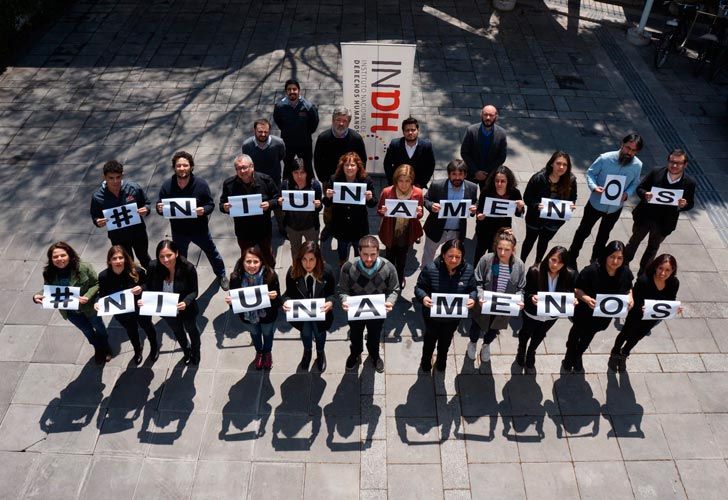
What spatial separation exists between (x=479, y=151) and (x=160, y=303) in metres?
4.61

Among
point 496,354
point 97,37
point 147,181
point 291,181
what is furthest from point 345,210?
point 97,37

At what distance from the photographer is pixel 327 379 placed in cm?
648

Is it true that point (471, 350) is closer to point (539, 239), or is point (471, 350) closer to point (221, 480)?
point (539, 239)

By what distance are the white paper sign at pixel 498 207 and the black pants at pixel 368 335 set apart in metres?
1.95

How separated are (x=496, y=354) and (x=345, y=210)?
2.61 m

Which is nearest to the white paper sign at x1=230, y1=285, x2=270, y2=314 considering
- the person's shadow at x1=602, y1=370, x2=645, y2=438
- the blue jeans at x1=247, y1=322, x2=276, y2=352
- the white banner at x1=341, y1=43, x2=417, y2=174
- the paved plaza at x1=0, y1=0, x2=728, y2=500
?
the blue jeans at x1=247, y1=322, x2=276, y2=352

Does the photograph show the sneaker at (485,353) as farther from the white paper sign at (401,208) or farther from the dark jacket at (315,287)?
the dark jacket at (315,287)

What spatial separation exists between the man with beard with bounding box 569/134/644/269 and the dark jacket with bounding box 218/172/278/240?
4.12 m

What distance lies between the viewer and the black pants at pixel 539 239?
23.4ft

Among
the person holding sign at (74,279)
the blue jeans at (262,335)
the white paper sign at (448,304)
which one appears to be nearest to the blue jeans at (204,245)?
the person holding sign at (74,279)

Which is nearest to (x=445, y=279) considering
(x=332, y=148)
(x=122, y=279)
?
(x=332, y=148)

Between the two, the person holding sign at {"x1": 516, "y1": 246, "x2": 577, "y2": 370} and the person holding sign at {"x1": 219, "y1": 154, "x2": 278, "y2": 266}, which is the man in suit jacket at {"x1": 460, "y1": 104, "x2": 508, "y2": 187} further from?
the person holding sign at {"x1": 219, "y1": 154, "x2": 278, "y2": 266}

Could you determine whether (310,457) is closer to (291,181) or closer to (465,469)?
(465,469)

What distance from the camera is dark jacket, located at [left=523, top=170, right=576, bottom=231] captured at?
664 centimetres
